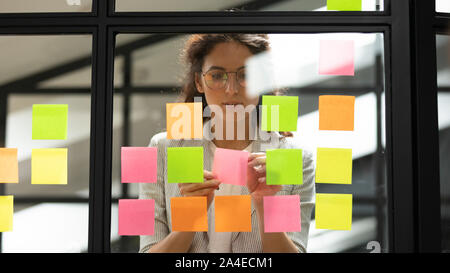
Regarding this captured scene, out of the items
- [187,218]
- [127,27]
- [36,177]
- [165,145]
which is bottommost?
[187,218]

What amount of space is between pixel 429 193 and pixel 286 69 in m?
0.68

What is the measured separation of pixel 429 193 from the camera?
5.61 feet

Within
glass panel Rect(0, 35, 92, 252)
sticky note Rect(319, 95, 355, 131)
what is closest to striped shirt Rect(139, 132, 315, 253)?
sticky note Rect(319, 95, 355, 131)

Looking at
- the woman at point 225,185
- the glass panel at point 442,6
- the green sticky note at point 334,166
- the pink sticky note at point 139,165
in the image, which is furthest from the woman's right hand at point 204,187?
the glass panel at point 442,6

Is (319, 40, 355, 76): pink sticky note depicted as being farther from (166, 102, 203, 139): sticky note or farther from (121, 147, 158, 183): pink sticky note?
(121, 147, 158, 183): pink sticky note

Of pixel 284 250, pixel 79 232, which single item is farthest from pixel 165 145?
pixel 284 250

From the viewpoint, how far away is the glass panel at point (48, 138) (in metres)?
1.77

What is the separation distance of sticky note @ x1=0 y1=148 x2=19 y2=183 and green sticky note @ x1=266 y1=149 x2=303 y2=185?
3.09 ft

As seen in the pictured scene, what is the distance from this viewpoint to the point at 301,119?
1771 mm

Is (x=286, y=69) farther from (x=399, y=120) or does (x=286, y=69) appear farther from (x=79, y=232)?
(x=79, y=232)

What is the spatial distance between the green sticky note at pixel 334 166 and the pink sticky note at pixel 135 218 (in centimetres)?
63

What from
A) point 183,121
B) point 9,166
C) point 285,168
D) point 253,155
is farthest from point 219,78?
point 9,166

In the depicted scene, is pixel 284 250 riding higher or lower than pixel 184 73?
lower

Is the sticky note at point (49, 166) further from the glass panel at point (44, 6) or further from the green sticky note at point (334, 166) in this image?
the green sticky note at point (334, 166)
